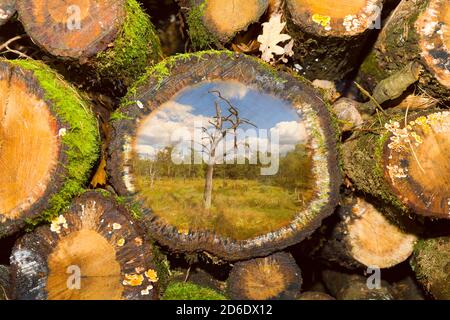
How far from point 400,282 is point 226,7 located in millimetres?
2463

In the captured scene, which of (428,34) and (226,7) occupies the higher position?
(226,7)

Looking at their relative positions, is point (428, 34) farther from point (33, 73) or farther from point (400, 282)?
point (33, 73)

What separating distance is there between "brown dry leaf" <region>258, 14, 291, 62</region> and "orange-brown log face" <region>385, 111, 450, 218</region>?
0.87 metres

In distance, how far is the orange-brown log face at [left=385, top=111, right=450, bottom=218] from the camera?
213cm

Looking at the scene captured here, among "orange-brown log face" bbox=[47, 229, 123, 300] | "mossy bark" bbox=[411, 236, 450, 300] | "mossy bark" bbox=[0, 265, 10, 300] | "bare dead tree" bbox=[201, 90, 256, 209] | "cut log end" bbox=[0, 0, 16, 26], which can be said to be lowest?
"mossy bark" bbox=[411, 236, 450, 300]

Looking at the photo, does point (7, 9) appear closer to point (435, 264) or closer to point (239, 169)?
point (239, 169)

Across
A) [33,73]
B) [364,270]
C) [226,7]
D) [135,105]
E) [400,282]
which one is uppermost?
[226,7]

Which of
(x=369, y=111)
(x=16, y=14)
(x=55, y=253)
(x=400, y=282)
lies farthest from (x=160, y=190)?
(x=400, y=282)

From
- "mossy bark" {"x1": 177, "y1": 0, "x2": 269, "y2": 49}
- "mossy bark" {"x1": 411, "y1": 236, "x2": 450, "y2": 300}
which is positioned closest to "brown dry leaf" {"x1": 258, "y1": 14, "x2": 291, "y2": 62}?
"mossy bark" {"x1": 177, "y1": 0, "x2": 269, "y2": 49}

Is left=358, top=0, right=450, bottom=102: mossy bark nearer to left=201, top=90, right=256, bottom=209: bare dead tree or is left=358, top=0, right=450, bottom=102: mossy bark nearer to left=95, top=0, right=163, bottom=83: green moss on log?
left=201, top=90, right=256, bottom=209: bare dead tree

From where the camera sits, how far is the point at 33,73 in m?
2.09

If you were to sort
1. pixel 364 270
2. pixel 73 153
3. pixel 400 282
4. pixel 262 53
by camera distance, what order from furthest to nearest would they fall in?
1. pixel 400 282
2. pixel 364 270
3. pixel 262 53
4. pixel 73 153

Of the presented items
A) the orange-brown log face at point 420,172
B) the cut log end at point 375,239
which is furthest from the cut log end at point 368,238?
the orange-brown log face at point 420,172

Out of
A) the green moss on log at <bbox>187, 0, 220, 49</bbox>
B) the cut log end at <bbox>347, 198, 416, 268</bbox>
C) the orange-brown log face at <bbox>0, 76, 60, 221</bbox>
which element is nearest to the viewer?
the orange-brown log face at <bbox>0, 76, 60, 221</bbox>
